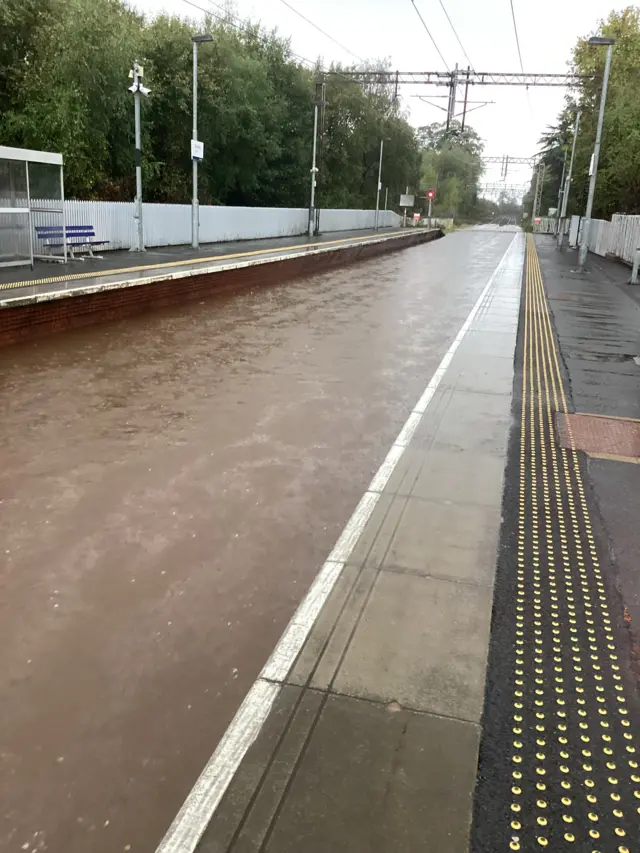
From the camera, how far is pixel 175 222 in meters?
23.8

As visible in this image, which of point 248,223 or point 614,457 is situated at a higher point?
point 248,223

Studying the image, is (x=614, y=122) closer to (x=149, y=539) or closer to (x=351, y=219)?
(x=351, y=219)

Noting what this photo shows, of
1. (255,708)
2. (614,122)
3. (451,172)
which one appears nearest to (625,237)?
(614,122)

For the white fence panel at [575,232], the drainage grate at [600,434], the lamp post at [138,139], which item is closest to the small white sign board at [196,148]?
the lamp post at [138,139]

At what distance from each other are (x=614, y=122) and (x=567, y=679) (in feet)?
134

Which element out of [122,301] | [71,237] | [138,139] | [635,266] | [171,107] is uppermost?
[171,107]

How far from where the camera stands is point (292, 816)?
2.42 m

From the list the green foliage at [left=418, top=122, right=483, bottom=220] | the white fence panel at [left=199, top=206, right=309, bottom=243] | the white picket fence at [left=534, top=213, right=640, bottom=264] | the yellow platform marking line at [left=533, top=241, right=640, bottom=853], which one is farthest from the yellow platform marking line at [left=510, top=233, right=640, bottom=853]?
the green foliage at [left=418, top=122, right=483, bottom=220]

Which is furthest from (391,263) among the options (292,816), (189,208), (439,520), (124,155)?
(292,816)

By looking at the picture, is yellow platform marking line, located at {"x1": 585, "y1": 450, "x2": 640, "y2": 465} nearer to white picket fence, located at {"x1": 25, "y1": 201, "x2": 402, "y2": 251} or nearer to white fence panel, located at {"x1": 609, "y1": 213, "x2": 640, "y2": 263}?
white picket fence, located at {"x1": 25, "y1": 201, "x2": 402, "y2": 251}

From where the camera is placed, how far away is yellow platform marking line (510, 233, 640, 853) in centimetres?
254

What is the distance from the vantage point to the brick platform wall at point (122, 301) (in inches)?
377

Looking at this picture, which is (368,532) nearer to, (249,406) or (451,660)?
(451,660)

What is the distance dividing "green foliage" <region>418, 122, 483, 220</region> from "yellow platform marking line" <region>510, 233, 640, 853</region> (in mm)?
106212
